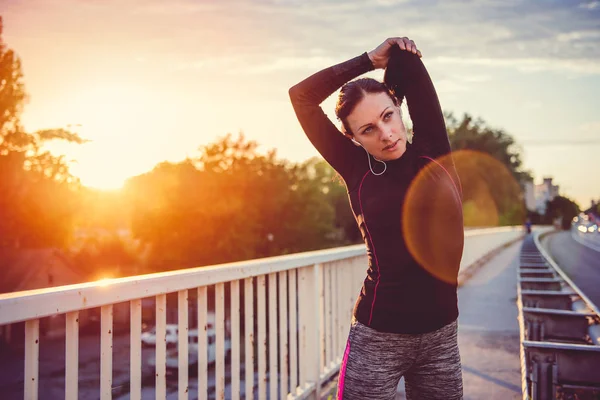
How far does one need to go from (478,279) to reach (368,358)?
10997 millimetres

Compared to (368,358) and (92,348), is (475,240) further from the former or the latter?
(92,348)

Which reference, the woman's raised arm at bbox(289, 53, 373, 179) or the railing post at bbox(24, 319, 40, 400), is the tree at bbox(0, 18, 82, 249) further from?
the woman's raised arm at bbox(289, 53, 373, 179)

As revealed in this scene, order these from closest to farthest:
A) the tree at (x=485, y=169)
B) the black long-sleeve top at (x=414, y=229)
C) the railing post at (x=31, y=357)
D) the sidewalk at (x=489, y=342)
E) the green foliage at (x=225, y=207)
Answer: the black long-sleeve top at (x=414, y=229)
the railing post at (x=31, y=357)
the sidewalk at (x=489, y=342)
the green foliage at (x=225, y=207)
the tree at (x=485, y=169)

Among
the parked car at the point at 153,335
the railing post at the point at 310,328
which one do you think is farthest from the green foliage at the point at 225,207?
the railing post at the point at 310,328

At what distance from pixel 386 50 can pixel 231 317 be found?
1849 millimetres

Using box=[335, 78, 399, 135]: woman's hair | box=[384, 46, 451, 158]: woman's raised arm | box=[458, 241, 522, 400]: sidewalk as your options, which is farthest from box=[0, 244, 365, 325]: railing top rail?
box=[458, 241, 522, 400]: sidewalk

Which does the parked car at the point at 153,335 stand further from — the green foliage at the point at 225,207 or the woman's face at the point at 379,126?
the woman's face at the point at 379,126

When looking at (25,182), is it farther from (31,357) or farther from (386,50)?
(386,50)

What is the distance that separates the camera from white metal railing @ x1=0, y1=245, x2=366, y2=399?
1.72 meters

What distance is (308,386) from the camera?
3973 mm

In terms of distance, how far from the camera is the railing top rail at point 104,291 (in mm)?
1558

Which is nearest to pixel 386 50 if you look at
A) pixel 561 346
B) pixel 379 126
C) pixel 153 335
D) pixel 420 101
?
pixel 420 101

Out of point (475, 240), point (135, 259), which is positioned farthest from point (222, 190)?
point (475, 240)

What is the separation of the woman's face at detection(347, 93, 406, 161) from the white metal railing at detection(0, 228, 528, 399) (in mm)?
1091
